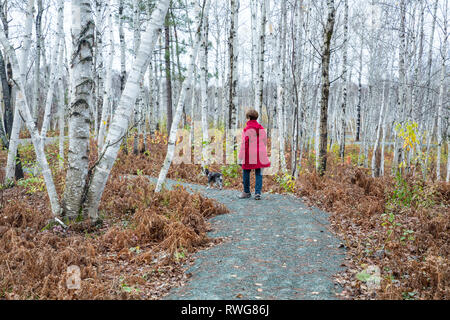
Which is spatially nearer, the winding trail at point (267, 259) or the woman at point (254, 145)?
the winding trail at point (267, 259)

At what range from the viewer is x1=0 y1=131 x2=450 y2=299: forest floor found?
11.4ft

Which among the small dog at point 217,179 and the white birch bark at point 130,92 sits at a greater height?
the white birch bark at point 130,92

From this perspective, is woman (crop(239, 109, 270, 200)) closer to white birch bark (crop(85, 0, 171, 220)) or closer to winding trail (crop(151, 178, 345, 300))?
winding trail (crop(151, 178, 345, 300))

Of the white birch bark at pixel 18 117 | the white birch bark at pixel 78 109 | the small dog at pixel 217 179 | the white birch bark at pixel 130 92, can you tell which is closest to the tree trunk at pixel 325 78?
the small dog at pixel 217 179

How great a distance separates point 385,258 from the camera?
4.16 m

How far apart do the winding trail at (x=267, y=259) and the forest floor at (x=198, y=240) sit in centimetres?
4

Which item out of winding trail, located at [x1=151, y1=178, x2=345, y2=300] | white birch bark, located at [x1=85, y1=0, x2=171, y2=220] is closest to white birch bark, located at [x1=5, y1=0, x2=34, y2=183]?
white birch bark, located at [x1=85, y1=0, x2=171, y2=220]

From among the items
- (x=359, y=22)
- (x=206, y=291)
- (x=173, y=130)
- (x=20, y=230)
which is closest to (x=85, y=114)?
(x=173, y=130)

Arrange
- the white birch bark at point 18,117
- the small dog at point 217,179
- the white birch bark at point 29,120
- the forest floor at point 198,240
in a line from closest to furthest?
1. the forest floor at point 198,240
2. the white birch bark at point 29,120
3. the white birch bark at point 18,117
4. the small dog at point 217,179

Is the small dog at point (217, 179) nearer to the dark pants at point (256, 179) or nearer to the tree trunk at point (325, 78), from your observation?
the dark pants at point (256, 179)

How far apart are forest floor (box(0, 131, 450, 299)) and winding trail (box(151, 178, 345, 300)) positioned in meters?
0.04

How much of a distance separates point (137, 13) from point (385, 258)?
12537mm

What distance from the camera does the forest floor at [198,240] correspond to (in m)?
3.46
